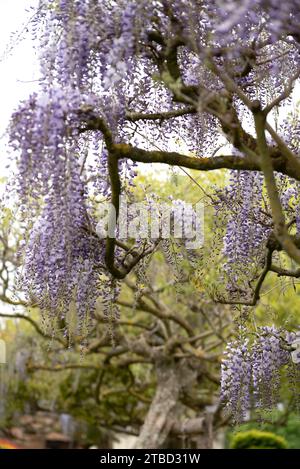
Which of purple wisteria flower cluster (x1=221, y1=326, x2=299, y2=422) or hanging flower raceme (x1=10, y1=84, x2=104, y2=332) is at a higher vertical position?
hanging flower raceme (x1=10, y1=84, x2=104, y2=332)

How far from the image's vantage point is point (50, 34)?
343cm

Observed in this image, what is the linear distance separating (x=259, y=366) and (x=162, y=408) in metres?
4.63

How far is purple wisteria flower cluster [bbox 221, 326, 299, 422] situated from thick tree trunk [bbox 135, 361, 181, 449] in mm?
4094

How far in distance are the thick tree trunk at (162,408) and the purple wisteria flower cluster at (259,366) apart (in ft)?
13.4

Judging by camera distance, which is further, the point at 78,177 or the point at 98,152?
the point at 98,152

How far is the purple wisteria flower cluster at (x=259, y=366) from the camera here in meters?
4.67

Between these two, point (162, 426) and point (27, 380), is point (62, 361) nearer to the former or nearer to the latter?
point (27, 380)

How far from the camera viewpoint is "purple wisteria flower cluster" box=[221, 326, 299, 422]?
467 cm

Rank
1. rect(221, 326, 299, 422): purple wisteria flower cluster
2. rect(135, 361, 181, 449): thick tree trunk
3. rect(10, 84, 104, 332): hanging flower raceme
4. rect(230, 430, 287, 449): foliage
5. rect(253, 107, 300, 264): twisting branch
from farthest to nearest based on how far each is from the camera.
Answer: rect(135, 361, 181, 449): thick tree trunk, rect(230, 430, 287, 449): foliage, rect(221, 326, 299, 422): purple wisteria flower cluster, rect(253, 107, 300, 264): twisting branch, rect(10, 84, 104, 332): hanging flower raceme

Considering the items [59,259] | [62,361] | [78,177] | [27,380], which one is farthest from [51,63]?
[27,380]

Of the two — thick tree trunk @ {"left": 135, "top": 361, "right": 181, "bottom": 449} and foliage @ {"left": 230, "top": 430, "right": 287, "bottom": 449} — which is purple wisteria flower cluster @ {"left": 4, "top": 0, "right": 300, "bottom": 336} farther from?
thick tree trunk @ {"left": 135, "top": 361, "right": 181, "bottom": 449}

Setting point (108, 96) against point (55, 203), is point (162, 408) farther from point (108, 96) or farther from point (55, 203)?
point (108, 96)

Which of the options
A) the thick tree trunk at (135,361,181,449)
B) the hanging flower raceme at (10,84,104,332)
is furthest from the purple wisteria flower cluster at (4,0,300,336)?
the thick tree trunk at (135,361,181,449)
